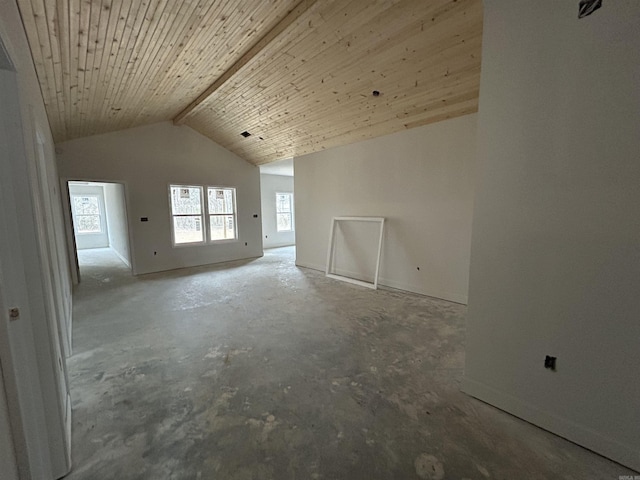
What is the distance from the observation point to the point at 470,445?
5.14ft

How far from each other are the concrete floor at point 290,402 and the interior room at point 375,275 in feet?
0.05

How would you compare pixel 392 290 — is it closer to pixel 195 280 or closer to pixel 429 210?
pixel 429 210

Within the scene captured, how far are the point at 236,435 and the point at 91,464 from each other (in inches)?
30.2

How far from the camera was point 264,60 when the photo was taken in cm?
343

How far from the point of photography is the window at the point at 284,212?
992cm

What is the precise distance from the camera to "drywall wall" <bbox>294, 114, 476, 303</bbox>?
12.8 feet

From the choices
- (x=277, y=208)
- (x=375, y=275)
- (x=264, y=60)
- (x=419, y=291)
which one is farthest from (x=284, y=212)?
(x=264, y=60)

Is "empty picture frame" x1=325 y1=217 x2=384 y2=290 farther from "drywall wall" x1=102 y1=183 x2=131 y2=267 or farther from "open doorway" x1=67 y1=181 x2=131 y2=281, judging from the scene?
"open doorway" x1=67 y1=181 x2=131 y2=281

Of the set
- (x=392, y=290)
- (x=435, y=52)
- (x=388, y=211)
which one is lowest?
(x=392, y=290)

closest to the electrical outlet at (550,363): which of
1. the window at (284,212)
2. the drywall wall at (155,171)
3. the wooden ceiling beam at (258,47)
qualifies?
the wooden ceiling beam at (258,47)

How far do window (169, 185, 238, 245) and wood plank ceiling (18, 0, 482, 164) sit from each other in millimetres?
1987

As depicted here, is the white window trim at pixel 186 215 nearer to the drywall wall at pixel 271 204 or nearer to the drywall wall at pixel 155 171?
the drywall wall at pixel 155 171

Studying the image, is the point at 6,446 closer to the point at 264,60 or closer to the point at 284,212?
the point at 264,60

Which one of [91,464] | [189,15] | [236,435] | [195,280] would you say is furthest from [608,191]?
[195,280]
